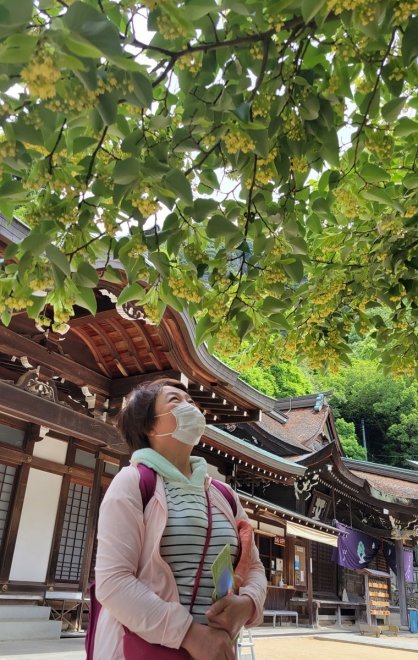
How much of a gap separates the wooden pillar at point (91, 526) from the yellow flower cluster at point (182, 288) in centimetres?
640

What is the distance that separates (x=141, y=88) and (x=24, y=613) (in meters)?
7.39

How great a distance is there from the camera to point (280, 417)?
2062 cm

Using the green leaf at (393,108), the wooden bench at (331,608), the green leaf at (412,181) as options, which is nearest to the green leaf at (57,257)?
the green leaf at (393,108)

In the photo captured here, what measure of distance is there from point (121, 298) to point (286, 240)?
84 cm

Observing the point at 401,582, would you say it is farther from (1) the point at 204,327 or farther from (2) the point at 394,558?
(1) the point at 204,327

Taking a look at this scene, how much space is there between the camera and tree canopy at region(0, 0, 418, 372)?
4.54ft

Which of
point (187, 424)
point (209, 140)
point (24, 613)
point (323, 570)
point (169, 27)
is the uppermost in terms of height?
point (209, 140)

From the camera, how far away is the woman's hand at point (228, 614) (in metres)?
1.50

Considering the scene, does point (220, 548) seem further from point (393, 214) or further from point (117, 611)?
point (393, 214)

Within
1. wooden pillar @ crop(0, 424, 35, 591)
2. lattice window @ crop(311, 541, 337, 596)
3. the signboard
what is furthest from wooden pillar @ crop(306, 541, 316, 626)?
wooden pillar @ crop(0, 424, 35, 591)

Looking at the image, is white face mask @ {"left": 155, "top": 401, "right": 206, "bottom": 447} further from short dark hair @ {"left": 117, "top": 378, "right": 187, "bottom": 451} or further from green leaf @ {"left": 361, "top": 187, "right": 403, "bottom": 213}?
green leaf @ {"left": 361, "top": 187, "right": 403, "bottom": 213}

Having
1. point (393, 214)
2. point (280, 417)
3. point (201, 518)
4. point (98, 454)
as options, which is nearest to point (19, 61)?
point (201, 518)

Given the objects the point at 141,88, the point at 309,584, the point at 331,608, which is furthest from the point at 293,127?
the point at 331,608

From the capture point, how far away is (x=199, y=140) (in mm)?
1951
